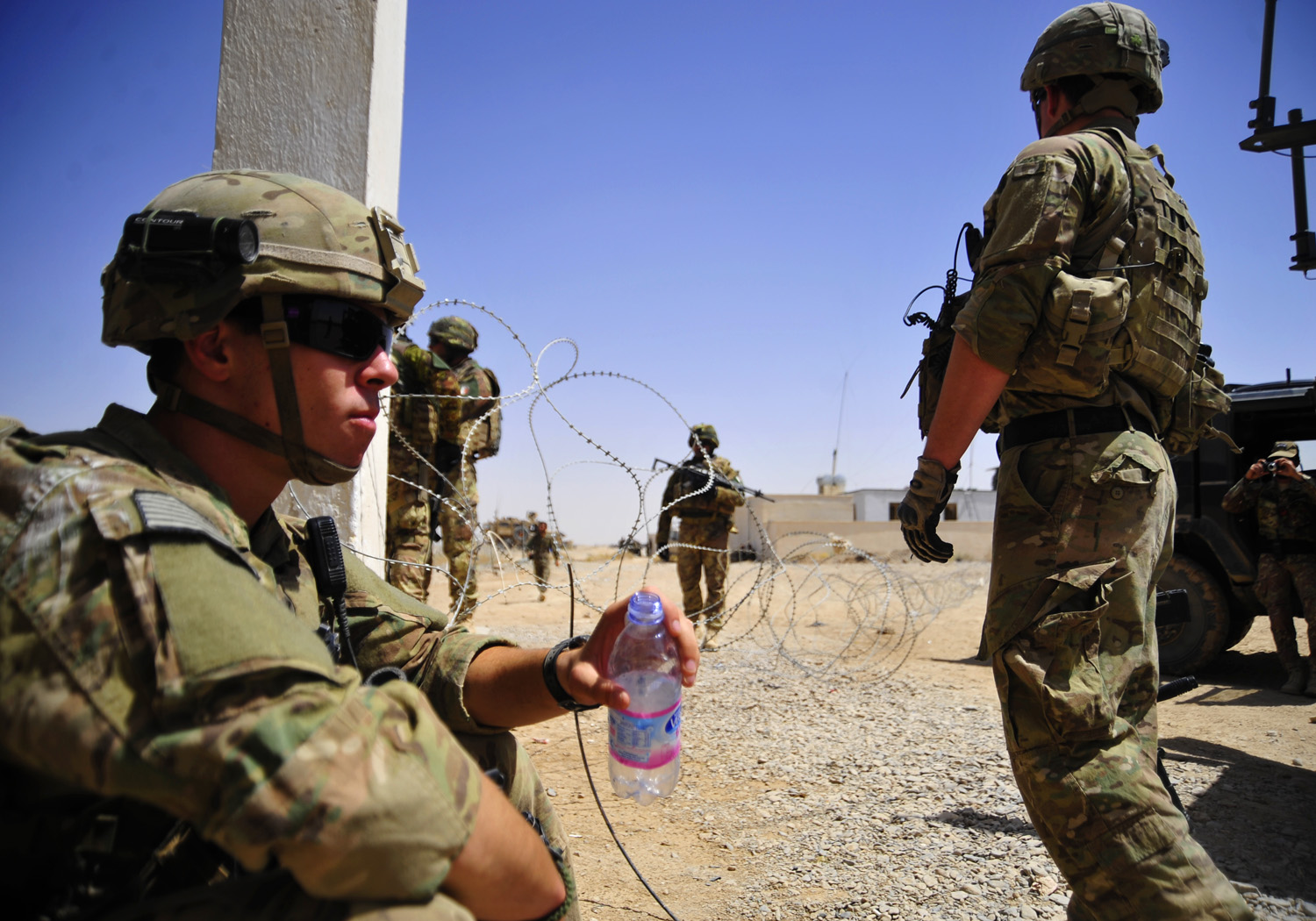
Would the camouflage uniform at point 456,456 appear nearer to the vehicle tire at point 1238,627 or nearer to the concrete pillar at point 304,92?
the concrete pillar at point 304,92

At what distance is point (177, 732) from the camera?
96 centimetres

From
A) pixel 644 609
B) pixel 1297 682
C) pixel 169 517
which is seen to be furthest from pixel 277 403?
pixel 1297 682

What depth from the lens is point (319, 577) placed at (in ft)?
5.28

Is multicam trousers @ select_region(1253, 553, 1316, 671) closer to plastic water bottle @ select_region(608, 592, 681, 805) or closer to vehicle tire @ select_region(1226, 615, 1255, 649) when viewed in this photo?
vehicle tire @ select_region(1226, 615, 1255, 649)

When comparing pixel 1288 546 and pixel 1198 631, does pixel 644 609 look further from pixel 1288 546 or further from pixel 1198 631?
pixel 1198 631

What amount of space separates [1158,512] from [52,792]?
7.34ft

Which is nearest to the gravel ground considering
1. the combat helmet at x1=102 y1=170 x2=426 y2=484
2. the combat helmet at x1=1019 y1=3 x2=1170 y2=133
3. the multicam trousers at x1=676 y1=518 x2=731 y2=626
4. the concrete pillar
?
the concrete pillar

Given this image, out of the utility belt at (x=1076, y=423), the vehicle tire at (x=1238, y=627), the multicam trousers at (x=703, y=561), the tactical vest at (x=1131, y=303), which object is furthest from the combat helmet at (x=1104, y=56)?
the multicam trousers at (x=703, y=561)

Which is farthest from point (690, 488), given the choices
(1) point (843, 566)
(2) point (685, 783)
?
(1) point (843, 566)

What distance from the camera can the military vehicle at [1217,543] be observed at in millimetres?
6359

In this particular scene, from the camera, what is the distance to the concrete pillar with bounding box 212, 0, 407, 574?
342 cm

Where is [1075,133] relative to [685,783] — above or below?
above

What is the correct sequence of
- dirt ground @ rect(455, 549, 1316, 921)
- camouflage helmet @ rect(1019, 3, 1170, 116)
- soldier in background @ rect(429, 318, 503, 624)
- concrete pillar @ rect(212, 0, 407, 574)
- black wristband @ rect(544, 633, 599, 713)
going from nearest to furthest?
black wristband @ rect(544, 633, 599, 713) → camouflage helmet @ rect(1019, 3, 1170, 116) → dirt ground @ rect(455, 549, 1316, 921) → concrete pillar @ rect(212, 0, 407, 574) → soldier in background @ rect(429, 318, 503, 624)

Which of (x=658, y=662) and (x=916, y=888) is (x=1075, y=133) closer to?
(x=658, y=662)
